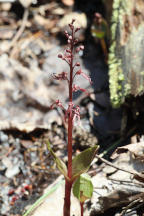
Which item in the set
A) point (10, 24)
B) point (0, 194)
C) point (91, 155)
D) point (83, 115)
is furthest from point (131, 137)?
point (10, 24)

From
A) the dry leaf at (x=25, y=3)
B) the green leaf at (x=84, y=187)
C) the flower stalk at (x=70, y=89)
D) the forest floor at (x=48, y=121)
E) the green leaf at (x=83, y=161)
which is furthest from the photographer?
A: the dry leaf at (x=25, y=3)

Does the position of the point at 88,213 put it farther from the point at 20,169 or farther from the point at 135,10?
the point at 135,10

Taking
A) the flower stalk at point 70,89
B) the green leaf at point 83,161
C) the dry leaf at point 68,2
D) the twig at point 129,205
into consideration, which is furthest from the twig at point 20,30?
the twig at point 129,205

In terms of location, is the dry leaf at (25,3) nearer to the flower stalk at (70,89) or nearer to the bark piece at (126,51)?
the bark piece at (126,51)

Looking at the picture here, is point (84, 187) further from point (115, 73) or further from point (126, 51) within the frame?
point (126, 51)

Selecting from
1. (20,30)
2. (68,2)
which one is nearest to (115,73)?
(20,30)
